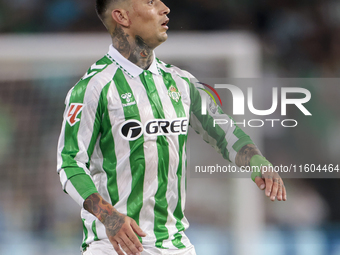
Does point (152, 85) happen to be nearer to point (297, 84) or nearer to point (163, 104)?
point (163, 104)

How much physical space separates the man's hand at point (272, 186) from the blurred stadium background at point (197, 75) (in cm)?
88

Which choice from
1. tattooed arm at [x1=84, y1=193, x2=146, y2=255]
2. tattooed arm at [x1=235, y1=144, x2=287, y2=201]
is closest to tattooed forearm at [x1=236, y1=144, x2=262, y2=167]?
tattooed arm at [x1=235, y1=144, x2=287, y2=201]

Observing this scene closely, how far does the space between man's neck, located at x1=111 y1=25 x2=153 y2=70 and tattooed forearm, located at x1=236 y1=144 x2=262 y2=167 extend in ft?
1.31

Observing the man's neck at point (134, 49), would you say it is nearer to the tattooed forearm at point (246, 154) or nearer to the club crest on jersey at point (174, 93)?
the club crest on jersey at point (174, 93)

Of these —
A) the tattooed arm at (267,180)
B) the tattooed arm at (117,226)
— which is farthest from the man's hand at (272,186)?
the tattooed arm at (117,226)

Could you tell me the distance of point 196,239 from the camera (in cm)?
210

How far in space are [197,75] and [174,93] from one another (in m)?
0.79

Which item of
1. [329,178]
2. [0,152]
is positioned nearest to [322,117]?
[329,178]

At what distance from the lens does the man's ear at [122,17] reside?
1.33 meters

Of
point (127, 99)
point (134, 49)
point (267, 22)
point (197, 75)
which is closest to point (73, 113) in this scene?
point (127, 99)

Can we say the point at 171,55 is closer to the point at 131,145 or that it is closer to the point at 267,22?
the point at 267,22

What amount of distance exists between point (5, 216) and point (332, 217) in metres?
1.63

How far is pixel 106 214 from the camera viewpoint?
1.04 meters

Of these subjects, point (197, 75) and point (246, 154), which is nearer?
point (246, 154)
